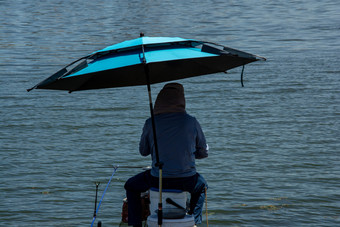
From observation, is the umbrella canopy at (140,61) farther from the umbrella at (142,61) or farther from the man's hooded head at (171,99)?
the man's hooded head at (171,99)

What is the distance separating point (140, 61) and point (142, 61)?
0.04m

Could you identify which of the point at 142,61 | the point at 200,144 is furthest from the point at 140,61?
the point at 200,144

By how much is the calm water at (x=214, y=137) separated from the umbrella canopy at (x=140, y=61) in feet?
8.13

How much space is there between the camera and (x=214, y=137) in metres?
12.3

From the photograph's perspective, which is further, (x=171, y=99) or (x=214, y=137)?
(x=214, y=137)

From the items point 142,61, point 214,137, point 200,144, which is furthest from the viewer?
point 214,137

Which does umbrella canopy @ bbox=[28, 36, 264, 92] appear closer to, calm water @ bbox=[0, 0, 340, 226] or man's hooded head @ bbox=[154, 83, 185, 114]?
man's hooded head @ bbox=[154, 83, 185, 114]

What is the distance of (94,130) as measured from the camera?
42.8 feet

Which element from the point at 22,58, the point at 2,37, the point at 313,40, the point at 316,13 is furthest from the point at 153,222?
the point at 316,13

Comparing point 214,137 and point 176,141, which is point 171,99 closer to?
point 176,141

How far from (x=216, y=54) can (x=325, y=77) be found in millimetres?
13587

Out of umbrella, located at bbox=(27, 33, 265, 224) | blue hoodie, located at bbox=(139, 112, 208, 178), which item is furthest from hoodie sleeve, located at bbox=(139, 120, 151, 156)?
umbrella, located at bbox=(27, 33, 265, 224)

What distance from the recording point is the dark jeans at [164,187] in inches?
229

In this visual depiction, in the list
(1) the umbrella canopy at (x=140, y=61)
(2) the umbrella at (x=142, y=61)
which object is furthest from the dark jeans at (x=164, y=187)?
(1) the umbrella canopy at (x=140, y=61)
